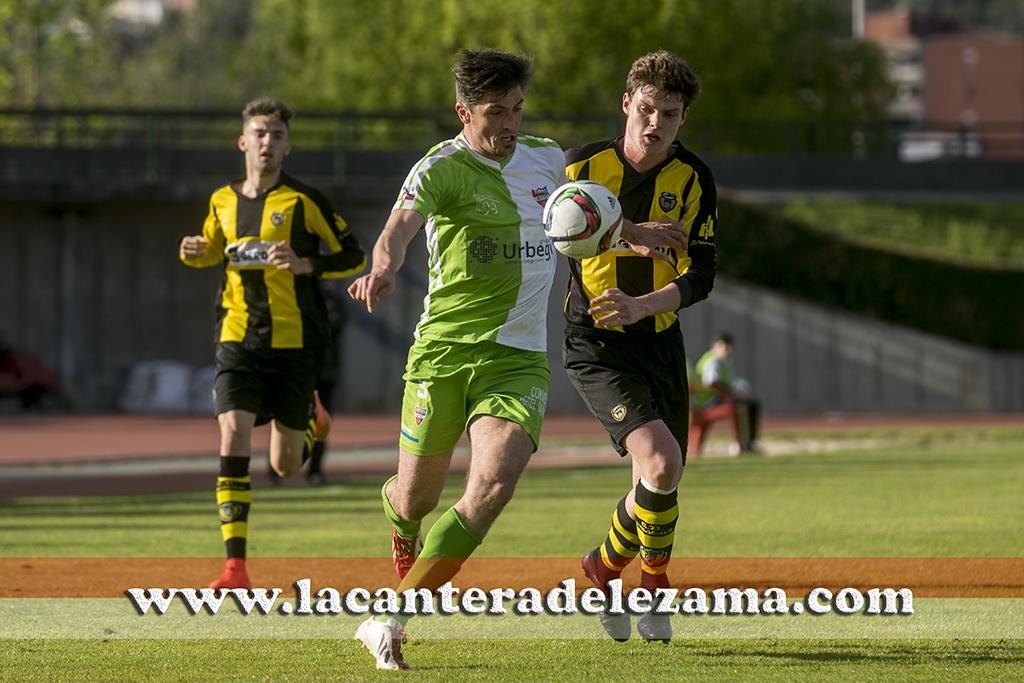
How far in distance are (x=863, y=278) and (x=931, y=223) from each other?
5362 mm

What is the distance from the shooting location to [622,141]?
26.2 ft

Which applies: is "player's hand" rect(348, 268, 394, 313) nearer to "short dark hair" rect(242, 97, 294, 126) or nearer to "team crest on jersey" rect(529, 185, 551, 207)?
"team crest on jersey" rect(529, 185, 551, 207)

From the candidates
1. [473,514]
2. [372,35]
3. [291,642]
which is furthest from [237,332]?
[372,35]

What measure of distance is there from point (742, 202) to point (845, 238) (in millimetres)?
2168

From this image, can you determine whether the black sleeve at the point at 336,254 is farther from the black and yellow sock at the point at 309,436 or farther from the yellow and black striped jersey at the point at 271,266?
the black and yellow sock at the point at 309,436

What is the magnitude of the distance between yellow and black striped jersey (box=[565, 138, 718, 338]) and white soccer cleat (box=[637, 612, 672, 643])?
3.92 feet

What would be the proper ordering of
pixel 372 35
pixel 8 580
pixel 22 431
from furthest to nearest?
pixel 372 35 < pixel 22 431 < pixel 8 580

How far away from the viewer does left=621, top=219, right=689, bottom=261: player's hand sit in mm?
7551

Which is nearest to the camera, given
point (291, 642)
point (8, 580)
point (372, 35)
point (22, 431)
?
point (291, 642)

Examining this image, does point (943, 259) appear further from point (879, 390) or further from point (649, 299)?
point (649, 299)

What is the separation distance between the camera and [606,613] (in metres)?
7.64

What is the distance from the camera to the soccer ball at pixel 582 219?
7223mm

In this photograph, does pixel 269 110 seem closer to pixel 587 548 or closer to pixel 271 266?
pixel 271 266

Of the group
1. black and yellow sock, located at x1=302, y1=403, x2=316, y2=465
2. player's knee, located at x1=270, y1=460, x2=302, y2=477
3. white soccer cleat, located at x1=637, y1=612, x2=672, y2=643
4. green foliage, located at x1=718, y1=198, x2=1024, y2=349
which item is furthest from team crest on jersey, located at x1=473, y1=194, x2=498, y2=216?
A: green foliage, located at x1=718, y1=198, x2=1024, y2=349
